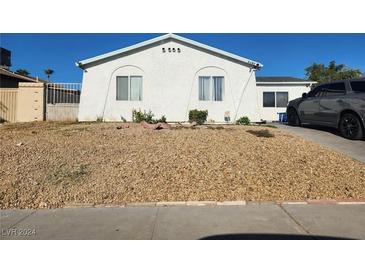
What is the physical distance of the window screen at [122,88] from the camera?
597 inches

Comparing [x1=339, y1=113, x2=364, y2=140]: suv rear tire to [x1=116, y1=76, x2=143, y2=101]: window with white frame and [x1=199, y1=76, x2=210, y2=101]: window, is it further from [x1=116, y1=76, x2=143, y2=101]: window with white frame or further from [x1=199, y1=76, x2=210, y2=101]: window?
[x1=116, y1=76, x2=143, y2=101]: window with white frame

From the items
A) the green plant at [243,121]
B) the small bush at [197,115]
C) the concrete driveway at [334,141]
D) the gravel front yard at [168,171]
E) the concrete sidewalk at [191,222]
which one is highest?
the small bush at [197,115]

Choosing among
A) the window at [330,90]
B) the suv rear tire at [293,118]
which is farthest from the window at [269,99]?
the window at [330,90]

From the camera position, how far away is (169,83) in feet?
49.5

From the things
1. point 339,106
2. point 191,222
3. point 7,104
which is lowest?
point 191,222

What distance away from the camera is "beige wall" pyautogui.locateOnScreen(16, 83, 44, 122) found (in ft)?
51.8

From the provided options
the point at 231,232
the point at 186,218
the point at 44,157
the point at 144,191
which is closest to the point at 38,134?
the point at 44,157

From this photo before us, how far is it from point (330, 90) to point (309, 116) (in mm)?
1315

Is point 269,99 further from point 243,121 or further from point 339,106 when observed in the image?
point 339,106

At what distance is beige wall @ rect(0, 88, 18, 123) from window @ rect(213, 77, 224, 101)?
32.4 ft

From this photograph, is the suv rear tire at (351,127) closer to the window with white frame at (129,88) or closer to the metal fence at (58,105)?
the window with white frame at (129,88)

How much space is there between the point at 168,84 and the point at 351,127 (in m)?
8.23

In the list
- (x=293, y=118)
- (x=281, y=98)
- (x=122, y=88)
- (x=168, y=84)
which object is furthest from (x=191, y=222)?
(x=281, y=98)

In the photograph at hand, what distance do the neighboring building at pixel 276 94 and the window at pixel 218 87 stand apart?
5748 mm
